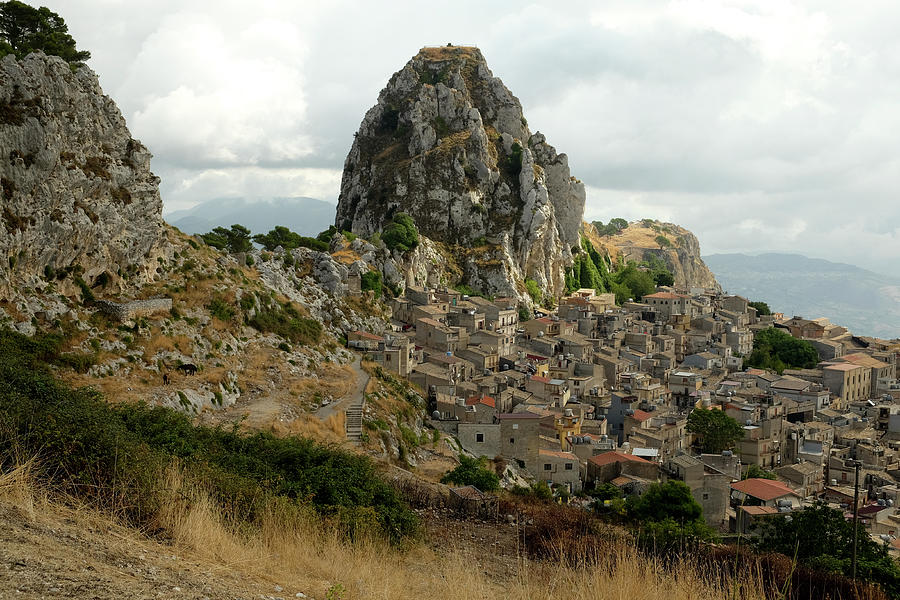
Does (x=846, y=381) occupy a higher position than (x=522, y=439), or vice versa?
(x=846, y=381)

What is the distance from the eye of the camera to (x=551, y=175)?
83.2 meters

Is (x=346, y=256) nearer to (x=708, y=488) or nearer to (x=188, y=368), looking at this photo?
(x=188, y=368)

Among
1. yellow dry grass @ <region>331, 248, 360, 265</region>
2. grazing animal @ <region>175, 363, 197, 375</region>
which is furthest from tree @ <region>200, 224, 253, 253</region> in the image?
grazing animal @ <region>175, 363, 197, 375</region>

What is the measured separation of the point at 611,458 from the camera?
105 feet

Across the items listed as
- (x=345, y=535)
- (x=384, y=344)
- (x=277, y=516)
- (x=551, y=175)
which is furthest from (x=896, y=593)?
(x=551, y=175)

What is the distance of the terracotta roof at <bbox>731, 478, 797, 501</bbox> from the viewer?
29.2 m

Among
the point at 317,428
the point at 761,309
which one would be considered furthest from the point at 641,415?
the point at 761,309

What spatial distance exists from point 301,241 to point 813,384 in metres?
41.6

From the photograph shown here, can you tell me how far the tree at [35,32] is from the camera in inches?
1094

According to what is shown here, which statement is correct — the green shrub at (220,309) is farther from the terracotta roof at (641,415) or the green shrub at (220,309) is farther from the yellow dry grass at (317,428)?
the terracotta roof at (641,415)

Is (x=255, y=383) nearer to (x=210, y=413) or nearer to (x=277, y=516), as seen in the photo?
(x=210, y=413)

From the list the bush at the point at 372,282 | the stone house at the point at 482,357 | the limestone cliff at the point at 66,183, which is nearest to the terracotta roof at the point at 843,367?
the stone house at the point at 482,357

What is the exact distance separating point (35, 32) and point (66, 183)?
8.51 m

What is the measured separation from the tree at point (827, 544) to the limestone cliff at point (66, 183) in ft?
82.2
